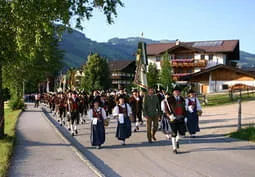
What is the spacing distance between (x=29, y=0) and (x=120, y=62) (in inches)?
3659

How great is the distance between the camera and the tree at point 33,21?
10797 millimetres

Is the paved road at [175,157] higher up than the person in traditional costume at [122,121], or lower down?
lower down

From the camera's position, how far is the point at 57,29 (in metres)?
12.1

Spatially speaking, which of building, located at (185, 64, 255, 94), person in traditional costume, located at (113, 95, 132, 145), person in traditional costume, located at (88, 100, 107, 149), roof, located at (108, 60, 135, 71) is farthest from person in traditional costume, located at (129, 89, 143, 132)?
roof, located at (108, 60, 135, 71)

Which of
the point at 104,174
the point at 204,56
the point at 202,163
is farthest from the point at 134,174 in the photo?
the point at 204,56

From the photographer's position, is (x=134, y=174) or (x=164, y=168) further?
(x=164, y=168)

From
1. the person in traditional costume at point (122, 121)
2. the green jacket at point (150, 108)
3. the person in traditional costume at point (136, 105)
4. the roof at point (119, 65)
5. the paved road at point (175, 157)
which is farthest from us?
the roof at point (119, 65)

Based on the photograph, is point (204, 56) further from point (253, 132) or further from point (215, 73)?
point (253, 132)

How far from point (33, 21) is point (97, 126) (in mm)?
3860

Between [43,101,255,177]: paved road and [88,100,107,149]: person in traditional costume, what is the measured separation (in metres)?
0.25

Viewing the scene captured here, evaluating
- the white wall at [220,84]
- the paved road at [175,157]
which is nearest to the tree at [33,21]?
the paved road at [175,157]

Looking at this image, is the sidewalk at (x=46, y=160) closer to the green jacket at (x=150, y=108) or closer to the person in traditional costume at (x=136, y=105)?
the green jacket at (x=150, y=108)

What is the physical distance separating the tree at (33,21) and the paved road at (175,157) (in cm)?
373

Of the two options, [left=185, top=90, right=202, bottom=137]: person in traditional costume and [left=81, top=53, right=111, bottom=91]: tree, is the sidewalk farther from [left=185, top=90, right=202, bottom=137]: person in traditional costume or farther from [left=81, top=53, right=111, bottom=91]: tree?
[left=81, top=53, right=111, bottom=91]: tree
